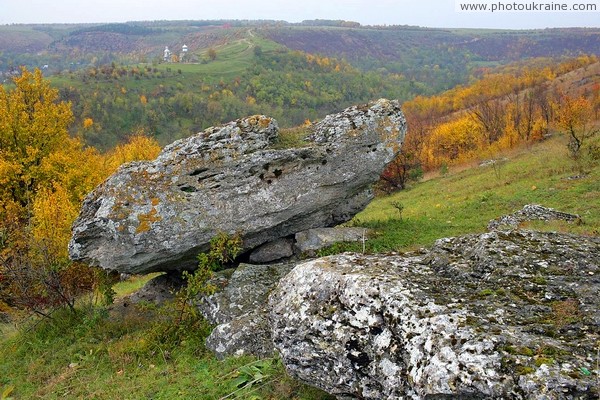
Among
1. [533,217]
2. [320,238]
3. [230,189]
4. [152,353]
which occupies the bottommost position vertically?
[152,353]

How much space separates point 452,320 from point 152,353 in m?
8.29

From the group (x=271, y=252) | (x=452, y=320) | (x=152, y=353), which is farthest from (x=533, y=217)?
(x=152, y=353)

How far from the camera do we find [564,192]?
22.7 meters

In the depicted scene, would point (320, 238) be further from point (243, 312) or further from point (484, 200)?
point (484, 200)

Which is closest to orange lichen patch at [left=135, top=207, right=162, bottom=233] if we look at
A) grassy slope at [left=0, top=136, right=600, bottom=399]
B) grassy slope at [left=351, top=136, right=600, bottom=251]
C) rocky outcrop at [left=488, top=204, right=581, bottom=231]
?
grassy slope at [left=0, top=136, right=600, bottom=399]

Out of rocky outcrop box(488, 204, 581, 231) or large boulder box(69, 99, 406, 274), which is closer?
large boulder box(69, 99, 406, 274)

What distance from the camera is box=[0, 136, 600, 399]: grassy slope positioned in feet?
30.3

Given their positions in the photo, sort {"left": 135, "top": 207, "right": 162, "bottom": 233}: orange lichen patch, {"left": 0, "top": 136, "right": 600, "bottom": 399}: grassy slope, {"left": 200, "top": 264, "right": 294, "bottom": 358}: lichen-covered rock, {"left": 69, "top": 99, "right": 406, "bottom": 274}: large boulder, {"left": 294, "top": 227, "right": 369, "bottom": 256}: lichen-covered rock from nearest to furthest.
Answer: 1. {"left": 0, "top": 136, "right": 600, "bottom": 399}: grassy slope
2. {"left": 200, "top": 264, "right": 294, "bottom": 358}: lichen-covered rock
3. {"left": 135, "top": 207, "right": 162, "bottom": 233}: orange lichen patch
4. {"left": 69, "top": 99, "right": 406, "bottom": 274}: large boulder
5. {"left": 294, "top": 227, "right": 369, "bottom": 256}: lichen-covered rock

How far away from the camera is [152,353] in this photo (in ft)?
37.3

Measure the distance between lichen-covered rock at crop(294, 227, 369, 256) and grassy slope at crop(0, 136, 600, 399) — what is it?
2.76 ft

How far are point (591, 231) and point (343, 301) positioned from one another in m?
12.3

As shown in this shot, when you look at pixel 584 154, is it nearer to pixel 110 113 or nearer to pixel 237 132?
pixel 237 132

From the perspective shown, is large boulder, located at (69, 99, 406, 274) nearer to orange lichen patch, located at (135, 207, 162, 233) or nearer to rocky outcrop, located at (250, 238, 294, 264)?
orange lichen patch, located at (135, 207, 162, 233)

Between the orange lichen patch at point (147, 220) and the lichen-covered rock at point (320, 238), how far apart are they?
4964mm
